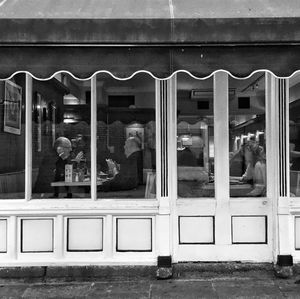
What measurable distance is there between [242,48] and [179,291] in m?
2.95

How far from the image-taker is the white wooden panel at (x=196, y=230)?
5930 millimetres

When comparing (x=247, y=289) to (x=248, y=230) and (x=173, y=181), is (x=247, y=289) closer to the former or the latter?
(x=248, y=230)

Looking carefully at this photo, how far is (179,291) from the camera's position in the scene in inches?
211

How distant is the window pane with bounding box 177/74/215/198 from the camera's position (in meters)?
6.06

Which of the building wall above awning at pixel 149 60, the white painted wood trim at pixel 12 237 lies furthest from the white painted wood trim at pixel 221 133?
the white painted wood trim at pixel 12 237

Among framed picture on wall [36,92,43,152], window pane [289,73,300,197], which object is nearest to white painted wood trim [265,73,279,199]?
window pane [289,73,300,197]

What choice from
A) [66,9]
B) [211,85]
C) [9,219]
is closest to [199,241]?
[211,85]

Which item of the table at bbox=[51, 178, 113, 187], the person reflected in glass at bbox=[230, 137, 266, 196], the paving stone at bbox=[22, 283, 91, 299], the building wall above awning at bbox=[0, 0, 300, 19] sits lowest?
the paving stone at bbox=[22, 283, 91, 299]

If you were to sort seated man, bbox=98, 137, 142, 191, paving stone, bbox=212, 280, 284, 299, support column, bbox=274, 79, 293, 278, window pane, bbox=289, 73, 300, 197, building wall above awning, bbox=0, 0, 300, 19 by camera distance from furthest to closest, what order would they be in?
seated man, bbox=98, 137, 142, 191
window pane, bbox=289, 73, 300, 197
support column, bbox=274, 79, 293, 278
paving stone, bbox=212, 280, 284, 299
building wall above awning, bbox=0, 0, 300, 19

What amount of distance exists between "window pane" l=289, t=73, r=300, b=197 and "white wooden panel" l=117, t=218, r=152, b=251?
2047 millimetres

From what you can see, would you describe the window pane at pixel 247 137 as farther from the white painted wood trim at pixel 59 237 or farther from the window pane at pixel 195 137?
the white painted wood trim at pixel 59 237

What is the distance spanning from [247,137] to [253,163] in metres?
0.38

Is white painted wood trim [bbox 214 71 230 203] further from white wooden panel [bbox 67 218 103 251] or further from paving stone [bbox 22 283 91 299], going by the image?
→ paving stone [bbox 22 283 91 299]

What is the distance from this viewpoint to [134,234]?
5.87 metres
